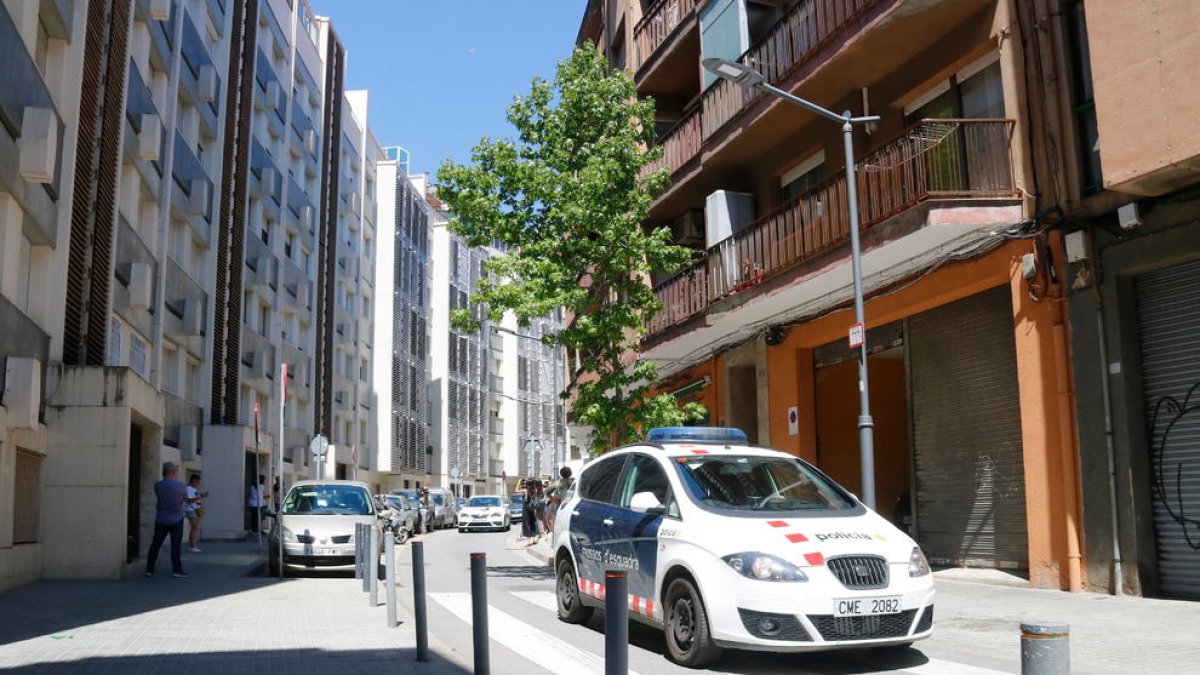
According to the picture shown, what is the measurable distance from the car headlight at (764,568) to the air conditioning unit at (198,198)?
81.7 ft

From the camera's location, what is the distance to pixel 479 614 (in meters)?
6.61

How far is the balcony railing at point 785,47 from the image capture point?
16078 millimetres

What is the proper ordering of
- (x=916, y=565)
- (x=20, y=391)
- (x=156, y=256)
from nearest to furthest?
(x=916, y=565), (x=20, y=391), (x=156, y=256)

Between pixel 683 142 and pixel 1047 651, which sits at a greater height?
pixel 683 142

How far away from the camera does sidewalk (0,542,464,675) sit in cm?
792

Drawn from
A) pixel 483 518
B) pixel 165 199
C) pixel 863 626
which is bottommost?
pixel 483 518

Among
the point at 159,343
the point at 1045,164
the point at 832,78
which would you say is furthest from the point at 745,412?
the point at 159,343

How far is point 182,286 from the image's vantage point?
94.7ft

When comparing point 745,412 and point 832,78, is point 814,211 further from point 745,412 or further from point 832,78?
point 745,412

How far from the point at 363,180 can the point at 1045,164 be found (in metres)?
49.4

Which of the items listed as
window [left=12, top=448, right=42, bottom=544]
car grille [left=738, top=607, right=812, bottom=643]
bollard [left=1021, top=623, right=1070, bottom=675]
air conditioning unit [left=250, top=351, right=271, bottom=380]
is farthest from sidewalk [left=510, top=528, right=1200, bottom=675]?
air conditioning unit [left=250, top=351, right=271, bottom=380]

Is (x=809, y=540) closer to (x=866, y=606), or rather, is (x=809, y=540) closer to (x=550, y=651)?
(x=866, y=606)

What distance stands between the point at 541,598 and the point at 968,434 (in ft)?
20.4

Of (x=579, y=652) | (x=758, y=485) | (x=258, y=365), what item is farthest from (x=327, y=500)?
(x=258, y=365)
